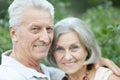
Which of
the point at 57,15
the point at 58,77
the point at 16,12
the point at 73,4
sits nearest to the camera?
the point at 16,12

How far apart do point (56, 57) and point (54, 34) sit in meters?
0.21

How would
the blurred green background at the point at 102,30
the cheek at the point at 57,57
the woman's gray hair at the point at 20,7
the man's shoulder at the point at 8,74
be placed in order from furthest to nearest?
1. the blurred green background at the point at 102,30
2. the cheek at the point at 57,57
3. the woman's gray hair at the point at 20,7
4. the man's shoulder at the point at 8,74

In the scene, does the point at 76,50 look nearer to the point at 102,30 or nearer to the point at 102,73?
the point at 102,73

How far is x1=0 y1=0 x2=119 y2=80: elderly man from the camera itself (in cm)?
362

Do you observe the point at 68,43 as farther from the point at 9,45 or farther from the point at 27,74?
the point at 9,45

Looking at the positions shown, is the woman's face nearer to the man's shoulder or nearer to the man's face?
the man's face

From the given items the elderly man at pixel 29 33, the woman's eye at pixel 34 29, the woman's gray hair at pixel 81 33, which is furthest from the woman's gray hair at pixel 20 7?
the woman's gray hair at pixel 81 33

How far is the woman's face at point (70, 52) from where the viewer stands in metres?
3.85

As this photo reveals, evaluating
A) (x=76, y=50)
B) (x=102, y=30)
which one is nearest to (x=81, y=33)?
(x=76, y=50)

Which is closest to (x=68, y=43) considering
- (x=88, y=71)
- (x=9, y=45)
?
(x=88, y=71)

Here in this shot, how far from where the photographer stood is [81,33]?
383 cm

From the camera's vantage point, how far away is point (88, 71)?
401 cm

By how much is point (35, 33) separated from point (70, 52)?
0.38 m

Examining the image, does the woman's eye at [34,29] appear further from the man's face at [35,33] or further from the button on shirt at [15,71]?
the button on shirt at [15,71]
